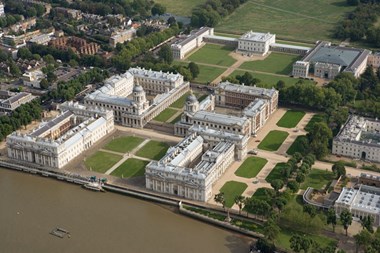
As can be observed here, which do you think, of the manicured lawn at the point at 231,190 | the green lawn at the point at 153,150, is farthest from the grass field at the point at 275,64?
the manicured lawn at the point at 231,190

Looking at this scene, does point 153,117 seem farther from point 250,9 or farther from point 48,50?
point 250,9

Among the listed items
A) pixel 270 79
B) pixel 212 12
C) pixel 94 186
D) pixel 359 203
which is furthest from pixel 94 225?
pixel 212 12

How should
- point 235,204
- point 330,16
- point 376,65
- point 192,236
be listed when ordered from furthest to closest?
point 330,16
point 376,65
point 235,204
point 192,236

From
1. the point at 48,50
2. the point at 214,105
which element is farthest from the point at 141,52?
the point at 214,105

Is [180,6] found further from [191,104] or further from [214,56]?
[191,104]

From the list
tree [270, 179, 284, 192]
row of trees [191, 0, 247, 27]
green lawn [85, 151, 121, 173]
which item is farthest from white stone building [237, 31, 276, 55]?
tree [270, 179, 284, 192]
